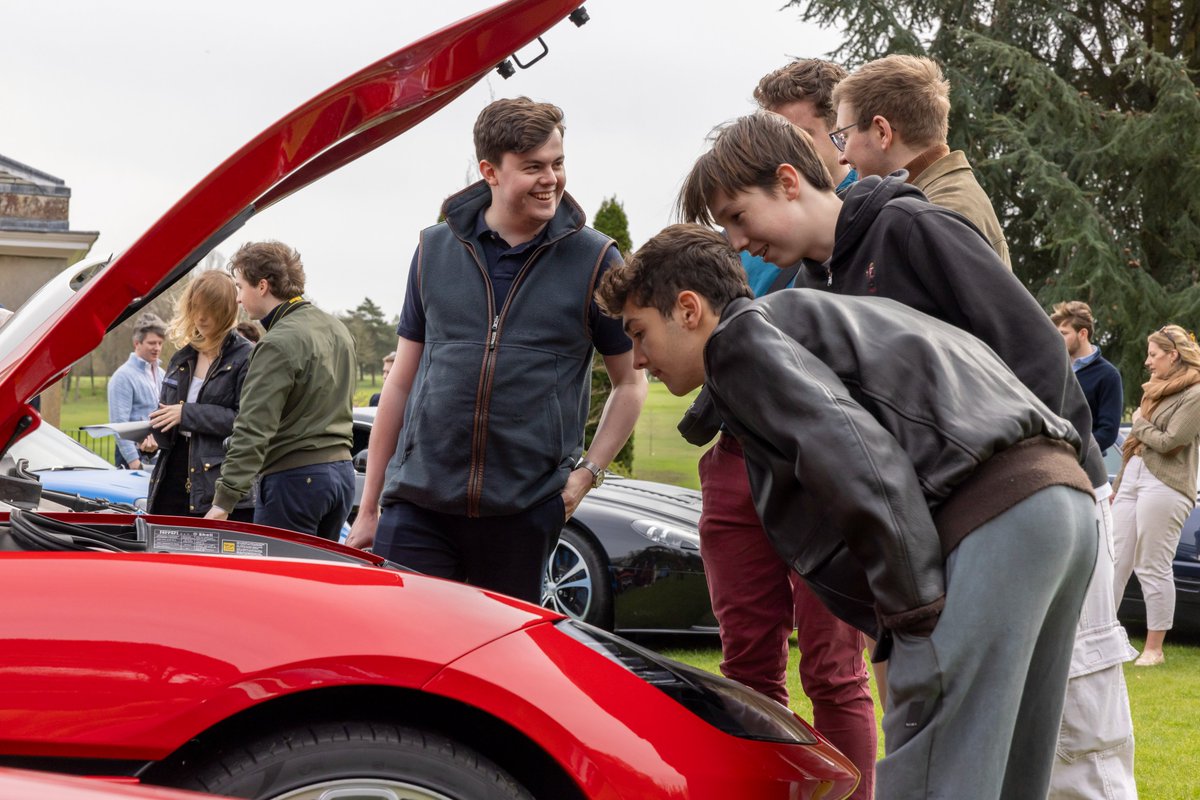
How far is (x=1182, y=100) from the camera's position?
17438 mm

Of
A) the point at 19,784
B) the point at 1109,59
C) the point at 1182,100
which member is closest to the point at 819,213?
the point at 19,784

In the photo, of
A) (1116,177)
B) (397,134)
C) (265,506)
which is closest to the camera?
(397,134)

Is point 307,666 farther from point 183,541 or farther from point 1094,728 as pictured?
point 1094,728

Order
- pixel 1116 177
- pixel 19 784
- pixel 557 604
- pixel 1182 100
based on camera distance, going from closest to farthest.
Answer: pixel 19 784 < pixel 557 604 < pixel 1182 100 < pixel 1116 177

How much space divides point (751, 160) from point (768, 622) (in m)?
1.24

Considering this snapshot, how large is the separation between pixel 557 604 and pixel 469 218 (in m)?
3.34

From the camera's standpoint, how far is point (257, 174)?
2301mm

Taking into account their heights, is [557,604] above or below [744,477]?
below

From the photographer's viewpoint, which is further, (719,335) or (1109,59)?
(1109,59)

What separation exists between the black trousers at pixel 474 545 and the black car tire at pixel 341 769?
42.7 inches

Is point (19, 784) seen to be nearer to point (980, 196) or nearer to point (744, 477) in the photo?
point (744, 477)

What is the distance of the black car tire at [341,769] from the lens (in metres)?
2.06

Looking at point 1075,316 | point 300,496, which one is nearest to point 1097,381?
point 1075,316

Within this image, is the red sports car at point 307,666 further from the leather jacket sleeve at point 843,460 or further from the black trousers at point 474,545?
the black trousers at point 474,545
